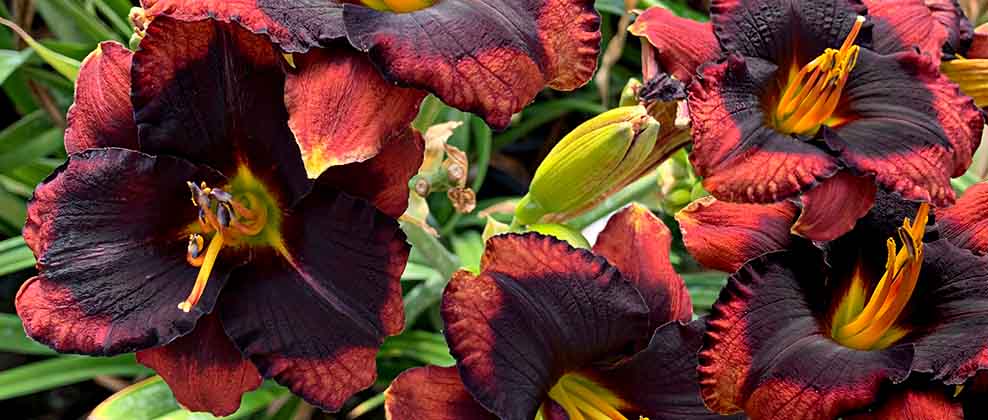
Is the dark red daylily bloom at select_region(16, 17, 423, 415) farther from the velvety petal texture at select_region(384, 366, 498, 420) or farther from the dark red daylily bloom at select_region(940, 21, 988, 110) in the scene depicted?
the dark red daylily bloom at select_region(940, 21, 988, 110)

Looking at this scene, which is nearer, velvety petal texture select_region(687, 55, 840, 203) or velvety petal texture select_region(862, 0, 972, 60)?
velvety petal texture select_region(687, 55, 840, 203)

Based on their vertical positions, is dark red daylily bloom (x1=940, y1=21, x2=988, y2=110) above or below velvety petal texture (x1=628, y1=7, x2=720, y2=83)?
below

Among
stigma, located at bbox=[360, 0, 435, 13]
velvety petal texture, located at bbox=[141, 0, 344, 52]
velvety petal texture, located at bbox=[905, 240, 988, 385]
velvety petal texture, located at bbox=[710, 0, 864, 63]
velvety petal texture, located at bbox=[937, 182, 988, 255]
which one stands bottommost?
velvety petal texture, located at bbox=[905, 240, 988, 385]

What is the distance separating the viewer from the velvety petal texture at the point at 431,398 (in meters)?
0.56

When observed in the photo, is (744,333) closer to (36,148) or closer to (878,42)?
(878,42)

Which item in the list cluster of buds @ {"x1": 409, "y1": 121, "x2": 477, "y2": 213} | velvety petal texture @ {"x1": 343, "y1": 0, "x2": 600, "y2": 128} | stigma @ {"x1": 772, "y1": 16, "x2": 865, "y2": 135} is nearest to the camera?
velvety petal texture @ {"x1": 343, "y1": 0, "x2": 600, "y2": 128}

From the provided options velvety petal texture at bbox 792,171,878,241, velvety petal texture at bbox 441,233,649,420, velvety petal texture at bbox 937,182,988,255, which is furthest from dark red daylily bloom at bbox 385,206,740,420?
velvety petal texture at bbox 937,182,988,255

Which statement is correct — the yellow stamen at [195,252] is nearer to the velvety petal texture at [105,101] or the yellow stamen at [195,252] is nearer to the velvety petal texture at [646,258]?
the velvety petal texture at [105,101]

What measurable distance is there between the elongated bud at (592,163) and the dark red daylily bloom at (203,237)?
13 cm

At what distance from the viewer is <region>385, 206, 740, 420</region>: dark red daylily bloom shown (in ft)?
1.84

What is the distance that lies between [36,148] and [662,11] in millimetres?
640

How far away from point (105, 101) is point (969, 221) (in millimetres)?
598

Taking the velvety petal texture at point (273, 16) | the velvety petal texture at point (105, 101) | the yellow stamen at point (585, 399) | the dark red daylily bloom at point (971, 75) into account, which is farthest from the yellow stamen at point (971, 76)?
the velvety petal texture at point (105, 101)

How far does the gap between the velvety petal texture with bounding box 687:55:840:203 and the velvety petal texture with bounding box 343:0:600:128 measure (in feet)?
0.28
